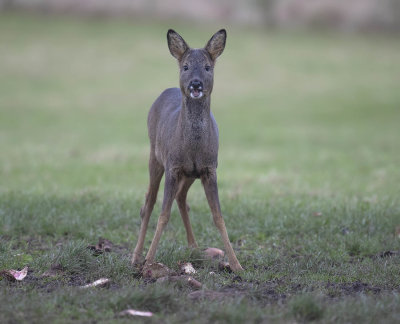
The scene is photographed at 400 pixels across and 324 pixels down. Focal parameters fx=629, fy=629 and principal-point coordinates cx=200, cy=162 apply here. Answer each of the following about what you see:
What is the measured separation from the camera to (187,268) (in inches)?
236

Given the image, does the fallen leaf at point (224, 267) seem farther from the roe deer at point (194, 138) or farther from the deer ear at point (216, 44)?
the deer ear at point (216, 44)

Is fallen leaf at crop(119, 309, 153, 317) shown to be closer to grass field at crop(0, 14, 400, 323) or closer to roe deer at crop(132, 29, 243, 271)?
grass field at crop(0, 14, 400, 323)

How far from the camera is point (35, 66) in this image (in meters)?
35.1

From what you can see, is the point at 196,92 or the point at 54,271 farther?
the point at 196,92

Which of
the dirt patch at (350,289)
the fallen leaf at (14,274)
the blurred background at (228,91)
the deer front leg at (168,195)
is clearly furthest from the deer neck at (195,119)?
the blurred background at (228,91)

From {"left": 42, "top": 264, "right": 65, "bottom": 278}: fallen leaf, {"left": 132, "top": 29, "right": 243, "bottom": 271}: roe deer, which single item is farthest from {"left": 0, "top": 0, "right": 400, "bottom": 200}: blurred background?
{"left": 42, "top": 264, "right": 65, "bottom": 278}: fallen leaf

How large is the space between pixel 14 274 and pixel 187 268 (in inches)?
62.6

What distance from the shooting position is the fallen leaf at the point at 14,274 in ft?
18.4

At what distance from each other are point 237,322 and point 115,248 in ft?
10.1

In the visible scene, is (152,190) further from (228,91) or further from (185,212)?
(228,91)

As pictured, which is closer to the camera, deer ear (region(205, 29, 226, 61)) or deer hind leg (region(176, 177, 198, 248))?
deer ear (region(205, 29, 226, 61))

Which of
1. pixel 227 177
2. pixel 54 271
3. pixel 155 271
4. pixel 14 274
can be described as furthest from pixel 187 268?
pixel 227 177

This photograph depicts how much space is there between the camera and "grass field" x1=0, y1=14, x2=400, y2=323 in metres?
4.99

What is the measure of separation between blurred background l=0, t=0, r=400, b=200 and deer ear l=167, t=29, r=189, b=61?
3.94 meters
